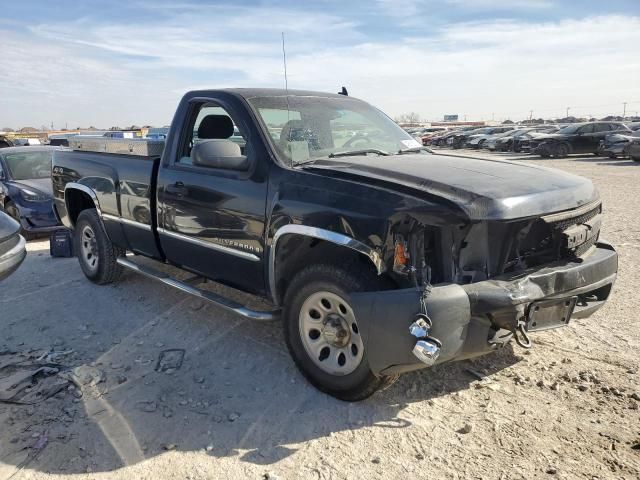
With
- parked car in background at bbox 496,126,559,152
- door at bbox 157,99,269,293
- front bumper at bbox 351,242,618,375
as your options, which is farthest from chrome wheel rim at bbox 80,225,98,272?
parked car in background at bbox 496,126,559,152

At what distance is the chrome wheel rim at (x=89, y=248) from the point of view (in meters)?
5.84

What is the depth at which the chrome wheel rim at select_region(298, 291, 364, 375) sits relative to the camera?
3268mm

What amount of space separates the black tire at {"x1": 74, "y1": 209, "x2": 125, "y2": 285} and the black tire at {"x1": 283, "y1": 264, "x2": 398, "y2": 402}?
2.92 m

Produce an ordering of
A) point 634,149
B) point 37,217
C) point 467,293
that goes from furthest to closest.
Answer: point 634,149
point 37,217
point 467,293

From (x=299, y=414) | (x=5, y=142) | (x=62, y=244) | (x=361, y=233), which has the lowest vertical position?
(x=299, y=414)

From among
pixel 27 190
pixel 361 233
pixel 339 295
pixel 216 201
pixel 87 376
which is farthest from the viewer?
pixel 27 190

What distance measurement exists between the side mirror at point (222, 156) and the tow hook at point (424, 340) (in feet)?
5.75

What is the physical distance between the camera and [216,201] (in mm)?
3975

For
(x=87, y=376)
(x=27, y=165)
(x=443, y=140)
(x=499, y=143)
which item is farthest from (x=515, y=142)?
(x=87, y=376)

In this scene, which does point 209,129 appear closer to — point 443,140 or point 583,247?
point 583,247

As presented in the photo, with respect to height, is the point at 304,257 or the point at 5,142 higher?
the point at 5,142

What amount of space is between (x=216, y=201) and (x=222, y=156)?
363 mm

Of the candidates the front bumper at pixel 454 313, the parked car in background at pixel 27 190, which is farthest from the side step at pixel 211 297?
the parked car in background at pixel 27 190

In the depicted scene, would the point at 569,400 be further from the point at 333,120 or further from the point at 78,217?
the point at 78,217
